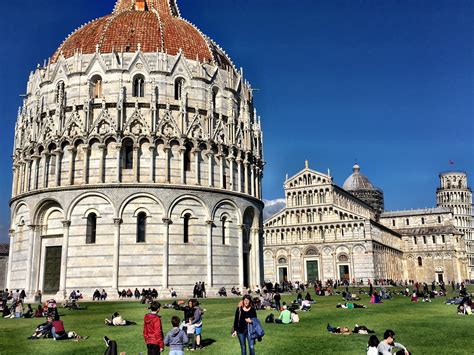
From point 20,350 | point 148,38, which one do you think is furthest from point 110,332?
point 148,38

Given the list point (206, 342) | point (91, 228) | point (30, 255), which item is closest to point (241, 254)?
point (91, 228)

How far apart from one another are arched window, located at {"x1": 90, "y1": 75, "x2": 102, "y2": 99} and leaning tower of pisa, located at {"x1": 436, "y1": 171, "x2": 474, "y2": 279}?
107387 millimetres

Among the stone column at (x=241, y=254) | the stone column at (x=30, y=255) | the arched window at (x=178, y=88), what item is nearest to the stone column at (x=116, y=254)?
the stone column at (x=30, y=255)

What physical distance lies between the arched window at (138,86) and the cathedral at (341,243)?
172 ft

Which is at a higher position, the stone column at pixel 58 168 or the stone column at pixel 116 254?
the stone column at pixel 58 168

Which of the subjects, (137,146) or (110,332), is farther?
(137,146)

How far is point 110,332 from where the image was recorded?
17719 mm

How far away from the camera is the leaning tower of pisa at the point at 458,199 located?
12444 centimetres

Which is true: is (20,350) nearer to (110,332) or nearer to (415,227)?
(110,332)

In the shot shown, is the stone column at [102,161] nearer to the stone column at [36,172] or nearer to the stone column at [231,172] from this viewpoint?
the stone column at [36,172]

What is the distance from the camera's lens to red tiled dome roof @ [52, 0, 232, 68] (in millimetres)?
41500

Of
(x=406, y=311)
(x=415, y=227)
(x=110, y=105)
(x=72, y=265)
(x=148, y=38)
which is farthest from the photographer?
(x=415, y=227)

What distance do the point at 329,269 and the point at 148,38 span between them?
5461 centimetres

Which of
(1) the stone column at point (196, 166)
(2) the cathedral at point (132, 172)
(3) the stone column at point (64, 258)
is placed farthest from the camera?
(1) the stone column at point (196, 166)
